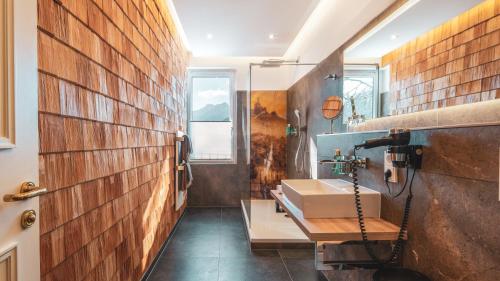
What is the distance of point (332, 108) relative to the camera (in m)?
2.68

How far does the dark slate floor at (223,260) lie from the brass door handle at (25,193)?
184 centimetres

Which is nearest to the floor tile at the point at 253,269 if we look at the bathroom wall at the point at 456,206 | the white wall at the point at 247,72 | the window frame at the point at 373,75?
the bathroom wall at the point at 456,206

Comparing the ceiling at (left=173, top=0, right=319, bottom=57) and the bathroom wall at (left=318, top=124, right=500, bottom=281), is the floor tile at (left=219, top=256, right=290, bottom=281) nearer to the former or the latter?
the bathroom wall at (left=318, top=124, right=500, bottom=281)

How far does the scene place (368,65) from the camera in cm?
205

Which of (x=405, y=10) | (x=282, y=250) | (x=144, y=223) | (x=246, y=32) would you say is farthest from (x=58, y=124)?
(x=246, y=32)

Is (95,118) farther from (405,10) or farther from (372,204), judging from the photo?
(405,10)

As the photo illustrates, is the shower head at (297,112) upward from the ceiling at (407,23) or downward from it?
downward

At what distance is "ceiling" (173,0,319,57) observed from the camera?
10.3ft

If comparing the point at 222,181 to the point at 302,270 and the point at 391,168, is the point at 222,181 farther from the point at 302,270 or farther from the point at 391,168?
the point at 391,168

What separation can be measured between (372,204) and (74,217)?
155cm

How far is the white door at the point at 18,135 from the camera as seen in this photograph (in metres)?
0.79

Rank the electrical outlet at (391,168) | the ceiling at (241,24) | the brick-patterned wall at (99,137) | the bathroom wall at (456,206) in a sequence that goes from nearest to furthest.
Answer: the bathroom wall at (456,206), the brick-patterned wall at (99,137), the electrical outlet at (391,168), the ceiling at (241,24)

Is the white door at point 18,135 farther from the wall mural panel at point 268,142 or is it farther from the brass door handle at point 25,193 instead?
the wall mural panel at point 268,142

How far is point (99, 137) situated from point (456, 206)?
1.71 meters
